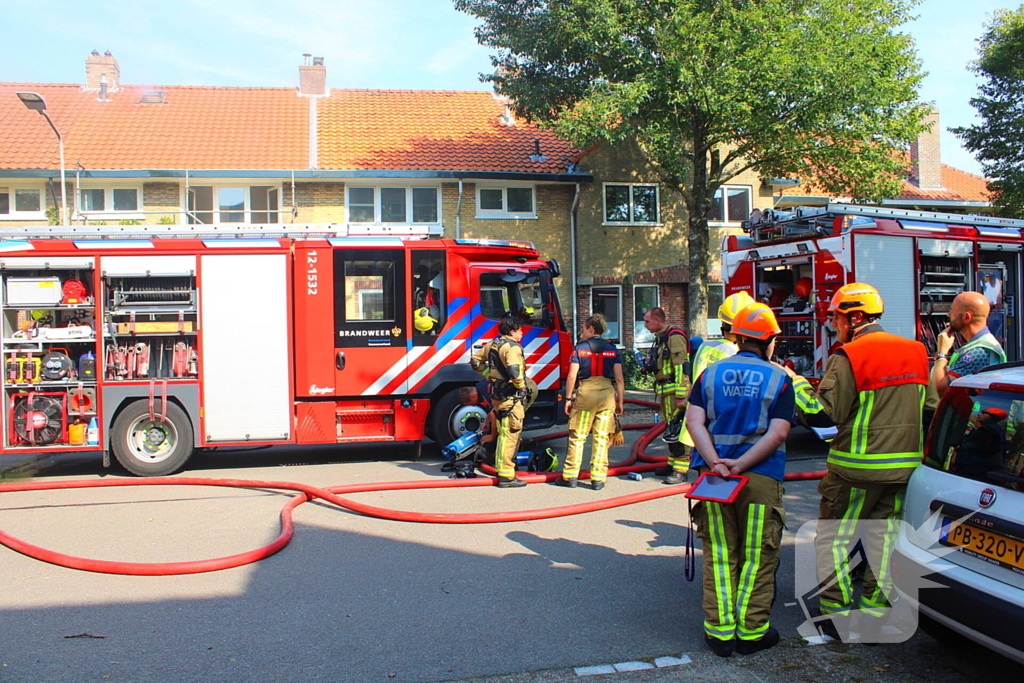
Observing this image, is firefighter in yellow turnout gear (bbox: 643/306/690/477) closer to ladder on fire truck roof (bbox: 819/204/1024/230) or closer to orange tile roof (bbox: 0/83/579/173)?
ladder on fire truck roof (bbox: 819/204/1024/230)

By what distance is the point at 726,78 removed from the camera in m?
14.3

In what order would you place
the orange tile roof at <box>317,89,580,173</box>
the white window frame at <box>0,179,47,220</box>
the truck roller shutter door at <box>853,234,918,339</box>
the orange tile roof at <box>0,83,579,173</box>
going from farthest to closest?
the orange tile roof at <box>317,89,580,173</box> < the orange tile roof at <box>0,83,579,173</box> < the white window frame at <box>0,179,47,220</box> < the truck roller shutter door at <box>853,234,918,339</box>

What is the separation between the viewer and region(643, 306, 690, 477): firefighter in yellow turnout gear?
26.3ft

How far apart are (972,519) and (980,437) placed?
15.1 inches

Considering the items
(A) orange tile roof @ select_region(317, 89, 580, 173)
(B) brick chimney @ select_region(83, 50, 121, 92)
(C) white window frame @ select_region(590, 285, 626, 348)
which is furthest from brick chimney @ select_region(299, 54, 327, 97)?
(C) white window frame @ select_region(590, 285, 626, 348)

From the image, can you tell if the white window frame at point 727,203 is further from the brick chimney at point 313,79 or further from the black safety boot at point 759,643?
the black safety boot at point 759,643

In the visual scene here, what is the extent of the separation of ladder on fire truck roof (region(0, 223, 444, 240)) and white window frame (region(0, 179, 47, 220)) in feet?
40.2

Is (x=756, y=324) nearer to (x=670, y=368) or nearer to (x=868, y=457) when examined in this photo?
(x=868, y=457)

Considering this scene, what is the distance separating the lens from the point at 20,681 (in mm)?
3695

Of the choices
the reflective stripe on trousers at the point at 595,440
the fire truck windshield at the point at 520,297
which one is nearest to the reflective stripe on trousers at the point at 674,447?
the reflective stripe on trousers at the point at 595,440

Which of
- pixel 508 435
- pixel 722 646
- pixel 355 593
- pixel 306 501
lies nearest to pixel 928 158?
pixel 508 435

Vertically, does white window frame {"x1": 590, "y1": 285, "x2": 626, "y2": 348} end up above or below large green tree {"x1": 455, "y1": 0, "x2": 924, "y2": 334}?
below

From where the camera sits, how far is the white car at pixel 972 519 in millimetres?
3139

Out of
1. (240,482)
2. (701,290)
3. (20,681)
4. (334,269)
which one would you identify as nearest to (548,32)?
(701,290)
